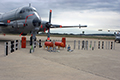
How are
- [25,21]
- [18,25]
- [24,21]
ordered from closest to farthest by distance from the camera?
[25,21], [24,21], [18,25]

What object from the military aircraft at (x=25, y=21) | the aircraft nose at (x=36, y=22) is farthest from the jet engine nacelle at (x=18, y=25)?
the aircraft nose at (x=36, y=22)

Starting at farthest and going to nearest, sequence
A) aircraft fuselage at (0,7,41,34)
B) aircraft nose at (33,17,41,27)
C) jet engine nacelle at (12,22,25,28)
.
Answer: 1. jet engine nacelle at (12,22,25,28)
2. aircraft fuselage at (0,7,41,34)
3. aircraft nose at (33,17,41,27)

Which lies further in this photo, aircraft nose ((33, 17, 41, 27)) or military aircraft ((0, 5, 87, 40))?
military aircraft ((0, 5, 87, 40))

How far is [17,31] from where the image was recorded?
18734 millimetres

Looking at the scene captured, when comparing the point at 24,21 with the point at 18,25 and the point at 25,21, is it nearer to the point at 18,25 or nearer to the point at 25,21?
the point at 25,21

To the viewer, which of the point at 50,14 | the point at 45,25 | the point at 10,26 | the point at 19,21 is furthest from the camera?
the point at 50,14

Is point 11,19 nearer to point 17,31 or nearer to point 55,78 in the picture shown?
point 17,31

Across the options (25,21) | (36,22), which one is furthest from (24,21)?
(36,22)

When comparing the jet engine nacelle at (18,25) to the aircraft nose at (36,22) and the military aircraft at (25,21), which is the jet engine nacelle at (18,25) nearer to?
the military aircraft at (25,21)

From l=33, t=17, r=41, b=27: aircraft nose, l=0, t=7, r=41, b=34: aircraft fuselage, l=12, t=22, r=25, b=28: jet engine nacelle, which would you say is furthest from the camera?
l=12, t=22, r=25, b=28: jet engine nacelle

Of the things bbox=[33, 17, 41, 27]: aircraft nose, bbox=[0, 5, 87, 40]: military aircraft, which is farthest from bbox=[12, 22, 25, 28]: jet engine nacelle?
bbox=[33, 17, 41, 27]: aircraft nose

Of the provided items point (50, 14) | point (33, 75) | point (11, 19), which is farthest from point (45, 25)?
point (33, 75)

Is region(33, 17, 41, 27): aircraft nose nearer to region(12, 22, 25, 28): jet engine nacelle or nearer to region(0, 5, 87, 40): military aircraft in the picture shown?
region(0, 5, 87, 40): military aircraft

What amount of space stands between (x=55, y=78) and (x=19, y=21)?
14.4m
